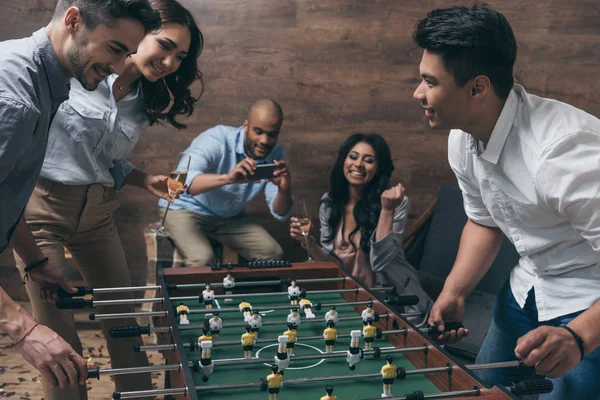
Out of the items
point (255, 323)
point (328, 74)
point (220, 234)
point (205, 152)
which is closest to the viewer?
point (255, 323)

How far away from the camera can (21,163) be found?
5.47 feet

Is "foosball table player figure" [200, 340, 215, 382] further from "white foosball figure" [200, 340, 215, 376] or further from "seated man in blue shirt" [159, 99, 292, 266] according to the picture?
"seated man in blue shirt" [159, 99, 292, 266]

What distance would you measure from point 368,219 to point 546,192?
187 centimetres

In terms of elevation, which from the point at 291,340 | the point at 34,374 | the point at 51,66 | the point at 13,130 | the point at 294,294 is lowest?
the point at 34,374

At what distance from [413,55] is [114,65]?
2.75 m

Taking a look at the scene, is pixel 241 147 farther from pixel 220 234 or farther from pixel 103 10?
pixel 103 10

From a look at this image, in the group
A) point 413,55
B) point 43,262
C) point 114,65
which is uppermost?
point 114,65

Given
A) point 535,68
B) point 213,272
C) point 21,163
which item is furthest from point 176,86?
point 535,68

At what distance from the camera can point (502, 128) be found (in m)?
1.76

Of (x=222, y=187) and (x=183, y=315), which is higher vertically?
(x=183, y=315)

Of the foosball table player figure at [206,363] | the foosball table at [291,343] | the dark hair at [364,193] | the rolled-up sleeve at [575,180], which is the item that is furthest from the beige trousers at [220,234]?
the rolled-up sleeve at [575,180]

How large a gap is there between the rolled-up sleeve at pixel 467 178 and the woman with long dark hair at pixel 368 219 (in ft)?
3.65

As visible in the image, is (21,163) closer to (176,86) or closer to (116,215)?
(176,86)

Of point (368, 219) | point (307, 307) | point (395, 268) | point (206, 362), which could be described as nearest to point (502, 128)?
point (307, 307)
